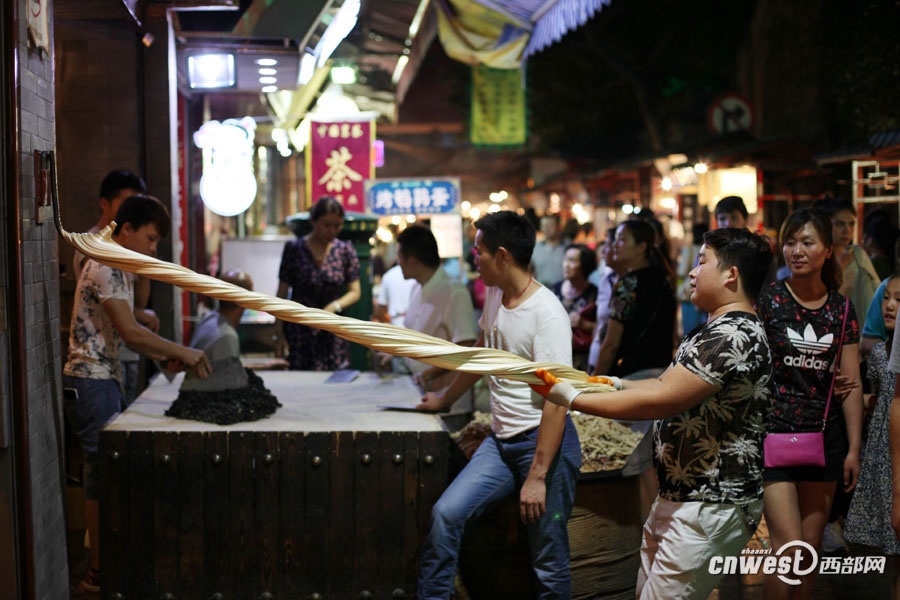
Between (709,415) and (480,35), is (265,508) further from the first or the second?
(480,35)

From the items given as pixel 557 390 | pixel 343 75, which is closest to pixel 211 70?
pixel 343 75

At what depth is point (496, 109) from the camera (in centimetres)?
1995

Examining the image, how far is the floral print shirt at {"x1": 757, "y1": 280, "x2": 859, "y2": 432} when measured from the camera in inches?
159

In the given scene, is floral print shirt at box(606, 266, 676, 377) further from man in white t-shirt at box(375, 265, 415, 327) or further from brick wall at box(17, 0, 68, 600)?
brick wall at box(17, 0, 68, 600)

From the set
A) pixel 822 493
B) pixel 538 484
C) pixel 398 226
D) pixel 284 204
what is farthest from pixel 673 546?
pixel 398 226

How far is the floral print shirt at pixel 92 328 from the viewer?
15.0 ft

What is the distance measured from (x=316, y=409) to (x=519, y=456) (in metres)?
1.12

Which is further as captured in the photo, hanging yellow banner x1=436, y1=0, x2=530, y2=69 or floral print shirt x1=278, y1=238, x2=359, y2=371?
hanging yellow banner x1=436, y1=0, x2=530, y2=69

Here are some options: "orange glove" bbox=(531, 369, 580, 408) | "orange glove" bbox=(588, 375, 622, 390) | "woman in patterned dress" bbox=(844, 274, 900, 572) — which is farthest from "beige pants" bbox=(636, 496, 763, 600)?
"woman in patterned dress" bbox=(844, 274, 900, 572)

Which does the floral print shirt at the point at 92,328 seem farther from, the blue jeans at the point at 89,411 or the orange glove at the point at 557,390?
the orange glove at the point at 557,390

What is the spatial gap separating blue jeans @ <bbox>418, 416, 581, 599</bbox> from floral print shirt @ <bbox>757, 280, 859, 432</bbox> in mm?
971

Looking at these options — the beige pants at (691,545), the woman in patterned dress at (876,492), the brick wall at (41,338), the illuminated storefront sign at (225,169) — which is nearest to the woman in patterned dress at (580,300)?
the woman in patterned dress at (876,492)

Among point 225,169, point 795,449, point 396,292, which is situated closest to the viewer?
point 795,449

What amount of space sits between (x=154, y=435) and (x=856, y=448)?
10.5 feet
